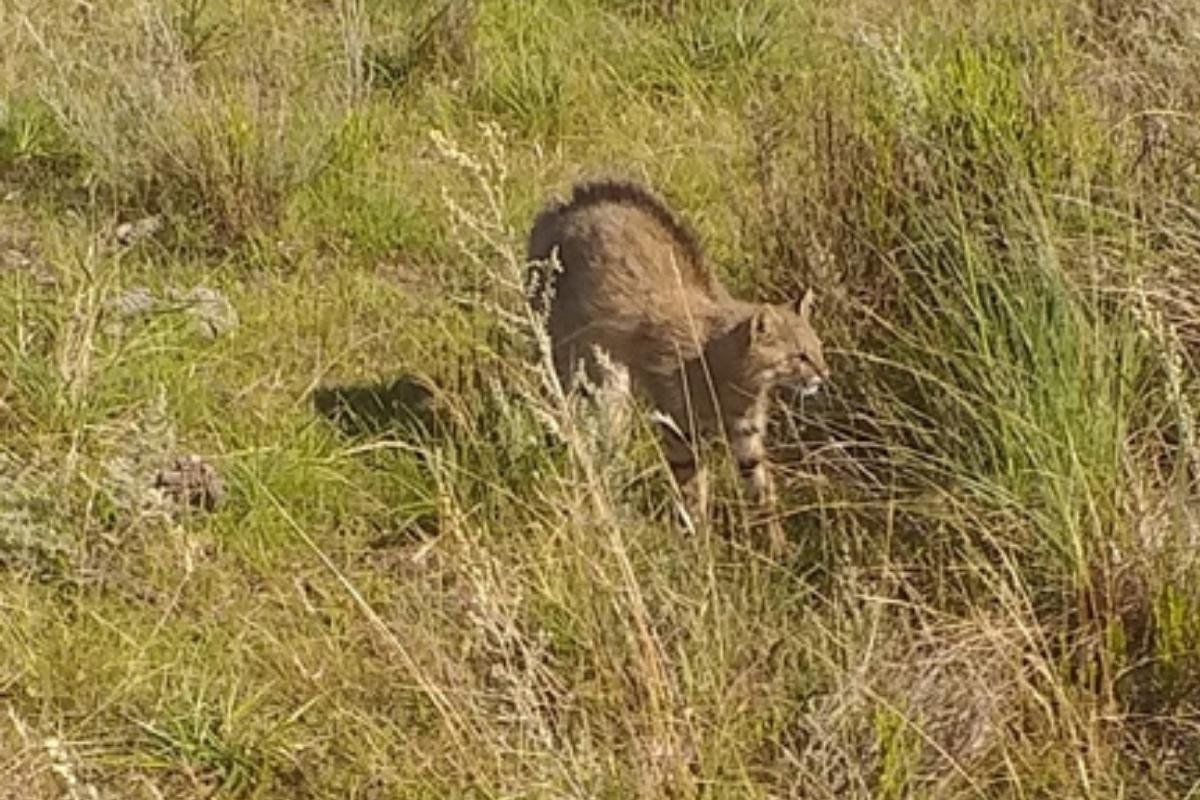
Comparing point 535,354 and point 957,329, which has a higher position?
point 957,329

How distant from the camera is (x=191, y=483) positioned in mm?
3754

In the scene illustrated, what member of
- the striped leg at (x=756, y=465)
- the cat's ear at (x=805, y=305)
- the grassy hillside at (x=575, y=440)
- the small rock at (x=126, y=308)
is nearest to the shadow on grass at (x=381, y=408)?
the grassy hillside at (x=575, y=440)

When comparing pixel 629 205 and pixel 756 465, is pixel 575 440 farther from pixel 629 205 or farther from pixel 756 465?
pixel 629 205

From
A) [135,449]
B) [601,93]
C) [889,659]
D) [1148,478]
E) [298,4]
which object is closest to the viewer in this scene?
[889,659]

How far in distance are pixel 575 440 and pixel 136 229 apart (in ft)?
8.10

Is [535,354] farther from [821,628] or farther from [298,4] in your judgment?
[298,4]

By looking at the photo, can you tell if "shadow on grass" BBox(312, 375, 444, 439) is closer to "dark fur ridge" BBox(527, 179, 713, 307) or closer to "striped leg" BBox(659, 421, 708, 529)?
"dark fur ridge" BBox(527, 179, 713, 307)

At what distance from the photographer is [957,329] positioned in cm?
366

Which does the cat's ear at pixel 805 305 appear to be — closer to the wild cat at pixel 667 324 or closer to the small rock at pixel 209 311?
the wild cat at pixel 667 324

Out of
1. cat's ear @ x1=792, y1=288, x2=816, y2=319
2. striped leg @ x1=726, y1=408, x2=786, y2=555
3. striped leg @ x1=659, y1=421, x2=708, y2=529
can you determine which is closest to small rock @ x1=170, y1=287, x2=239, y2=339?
striped leg @ x1=659, y1=421, x2=708, y2=529

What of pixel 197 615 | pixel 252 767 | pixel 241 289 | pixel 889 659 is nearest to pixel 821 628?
pixel 889 659

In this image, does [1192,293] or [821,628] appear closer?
[821,628]

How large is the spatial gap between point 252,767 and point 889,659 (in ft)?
3.04

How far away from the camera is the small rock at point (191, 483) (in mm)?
3715
